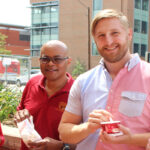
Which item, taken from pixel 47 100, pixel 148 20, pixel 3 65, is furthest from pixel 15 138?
pixel 148 20

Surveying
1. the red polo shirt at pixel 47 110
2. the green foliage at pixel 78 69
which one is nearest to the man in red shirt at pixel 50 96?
the red polo shirt at pixel 47 110

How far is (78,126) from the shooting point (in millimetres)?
2092

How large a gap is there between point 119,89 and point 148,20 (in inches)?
1545

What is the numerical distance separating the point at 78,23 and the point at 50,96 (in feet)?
139

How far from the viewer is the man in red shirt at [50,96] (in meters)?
2.76

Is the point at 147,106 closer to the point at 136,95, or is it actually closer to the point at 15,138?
the point at 136,95

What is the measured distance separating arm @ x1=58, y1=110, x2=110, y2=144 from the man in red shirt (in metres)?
0.51

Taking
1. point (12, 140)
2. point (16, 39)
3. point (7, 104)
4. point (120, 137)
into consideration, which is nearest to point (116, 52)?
point (120, 137)

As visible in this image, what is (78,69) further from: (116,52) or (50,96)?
(116,52)

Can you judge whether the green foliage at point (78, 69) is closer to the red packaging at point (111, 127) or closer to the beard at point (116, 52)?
the beard at point (116, 52)

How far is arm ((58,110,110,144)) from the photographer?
1.89 m

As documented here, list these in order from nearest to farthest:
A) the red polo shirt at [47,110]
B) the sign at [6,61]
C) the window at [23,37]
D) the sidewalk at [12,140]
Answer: the red polo shirt at [47,110]
the sidewalk at [12,140]
the sign at [6,61]
the window at [23,37]

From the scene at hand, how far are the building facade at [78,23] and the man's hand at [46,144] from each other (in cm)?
3511

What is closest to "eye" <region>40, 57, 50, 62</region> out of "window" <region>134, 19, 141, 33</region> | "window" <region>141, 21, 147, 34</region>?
"window" <region>134, 19, 141, 33</region>
